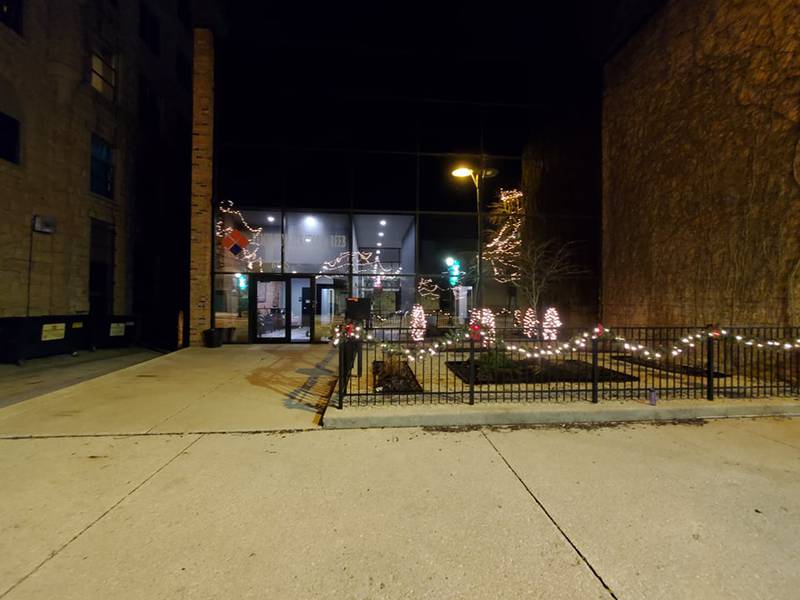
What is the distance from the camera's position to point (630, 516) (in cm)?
298

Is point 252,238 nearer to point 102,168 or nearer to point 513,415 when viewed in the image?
point 102,168

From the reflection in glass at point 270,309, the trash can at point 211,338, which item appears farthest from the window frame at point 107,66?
the trash can at point 211,338

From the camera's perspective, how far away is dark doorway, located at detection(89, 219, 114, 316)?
13844 millimetres

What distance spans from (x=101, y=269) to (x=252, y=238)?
249 inches

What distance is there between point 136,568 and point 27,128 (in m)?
14.5

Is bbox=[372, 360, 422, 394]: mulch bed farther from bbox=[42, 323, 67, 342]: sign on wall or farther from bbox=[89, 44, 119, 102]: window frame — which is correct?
bbox=[89, 44, 119, 102]: window frame

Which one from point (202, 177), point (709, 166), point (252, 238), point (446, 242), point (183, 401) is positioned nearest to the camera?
point (183, 401)

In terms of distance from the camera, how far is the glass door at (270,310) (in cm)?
1313

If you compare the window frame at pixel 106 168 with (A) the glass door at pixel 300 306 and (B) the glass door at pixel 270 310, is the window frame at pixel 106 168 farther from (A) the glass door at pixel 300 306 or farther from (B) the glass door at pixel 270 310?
(A) the glass door at pixel 300 306

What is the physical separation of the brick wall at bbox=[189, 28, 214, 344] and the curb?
8.98m

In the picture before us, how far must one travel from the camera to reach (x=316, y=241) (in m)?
13.4

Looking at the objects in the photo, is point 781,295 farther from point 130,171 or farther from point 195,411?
point 130,171

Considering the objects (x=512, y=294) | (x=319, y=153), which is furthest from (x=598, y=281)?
(x=319, y=153)

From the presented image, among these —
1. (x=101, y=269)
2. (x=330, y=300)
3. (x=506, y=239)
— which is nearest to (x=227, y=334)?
(x=330, y=300)
